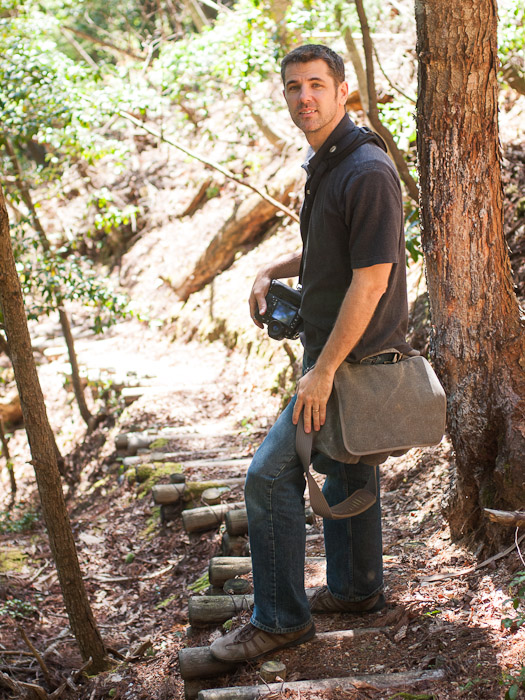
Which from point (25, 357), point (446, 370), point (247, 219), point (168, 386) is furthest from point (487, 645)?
point (247, 219)

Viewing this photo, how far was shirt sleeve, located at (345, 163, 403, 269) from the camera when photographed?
2.26m

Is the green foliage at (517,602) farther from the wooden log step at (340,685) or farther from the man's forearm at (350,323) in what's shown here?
the man's forearm at (350,323)

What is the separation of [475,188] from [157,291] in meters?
10.4

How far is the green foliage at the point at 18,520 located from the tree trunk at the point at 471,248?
17.0ft

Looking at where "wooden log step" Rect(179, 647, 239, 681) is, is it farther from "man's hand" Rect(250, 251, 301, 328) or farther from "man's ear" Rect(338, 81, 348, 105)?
"man's ear" Rect(338, 81, 348, 105)

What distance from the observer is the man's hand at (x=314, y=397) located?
2381mm

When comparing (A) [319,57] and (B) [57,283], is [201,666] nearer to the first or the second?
(A) [319,57]


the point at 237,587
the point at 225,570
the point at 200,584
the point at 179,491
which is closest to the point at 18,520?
the point at 179,491

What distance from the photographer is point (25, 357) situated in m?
2.96

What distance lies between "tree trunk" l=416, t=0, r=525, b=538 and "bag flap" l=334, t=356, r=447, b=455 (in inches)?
22.7

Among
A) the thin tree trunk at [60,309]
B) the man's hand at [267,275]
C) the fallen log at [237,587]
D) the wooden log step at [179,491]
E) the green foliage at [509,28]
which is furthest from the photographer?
the thin tree trunk at [60,309]

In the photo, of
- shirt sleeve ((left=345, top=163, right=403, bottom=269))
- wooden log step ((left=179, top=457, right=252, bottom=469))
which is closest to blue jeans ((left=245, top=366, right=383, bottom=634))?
shirt sleeve ((left=345, top=163, right=403, bottom=269))

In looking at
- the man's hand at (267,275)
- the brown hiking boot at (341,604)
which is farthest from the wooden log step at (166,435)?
the man's hand at (267,275)

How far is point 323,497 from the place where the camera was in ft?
7.98
